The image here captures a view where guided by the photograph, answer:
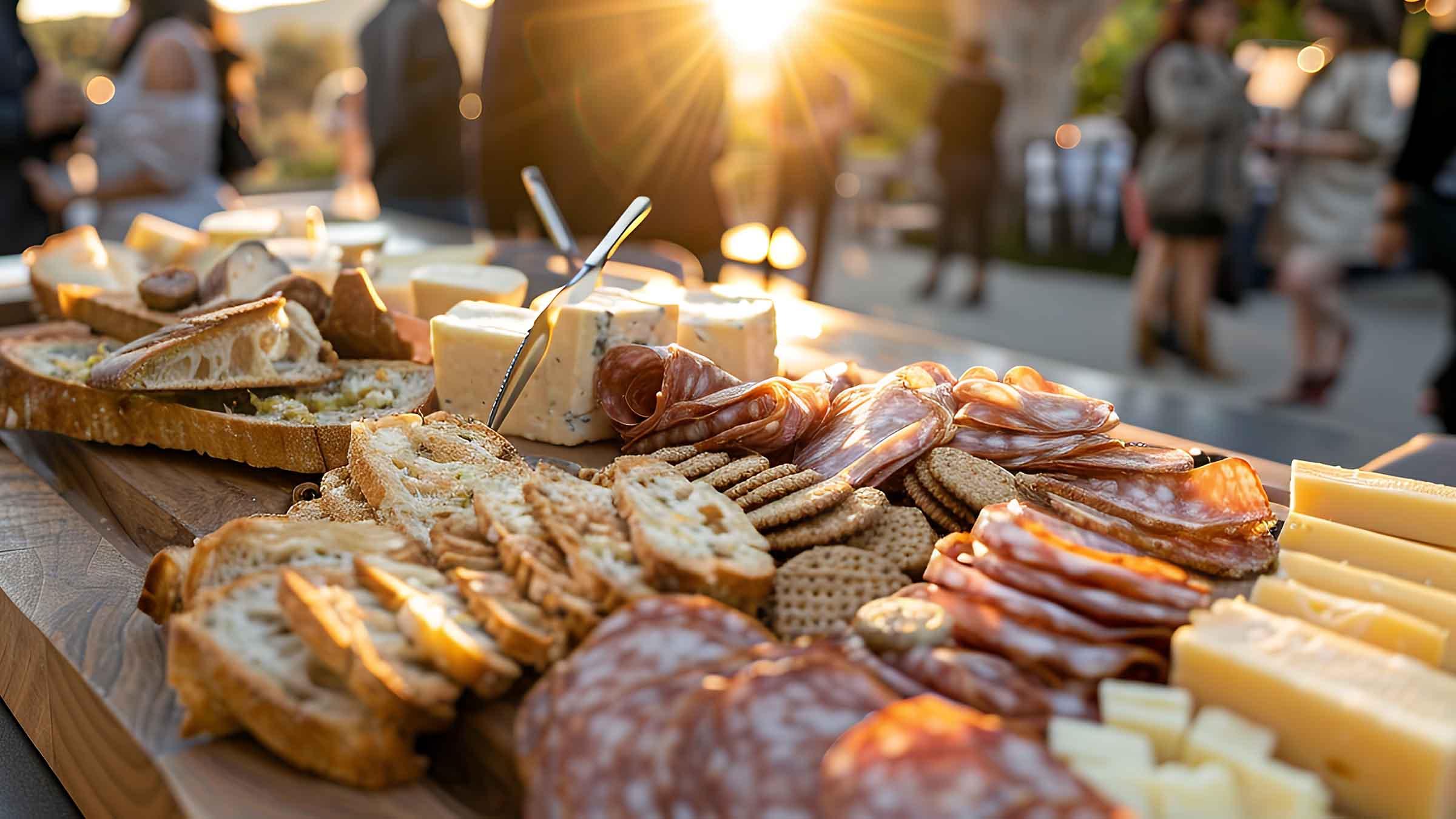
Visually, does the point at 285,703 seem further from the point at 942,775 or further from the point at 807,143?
the point at 807,143

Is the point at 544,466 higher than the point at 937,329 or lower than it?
higher

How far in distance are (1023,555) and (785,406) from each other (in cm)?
58

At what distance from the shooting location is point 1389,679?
899 mm

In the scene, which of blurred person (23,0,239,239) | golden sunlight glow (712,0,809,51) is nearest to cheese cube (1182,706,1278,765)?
blurred person (23,0,239,239)

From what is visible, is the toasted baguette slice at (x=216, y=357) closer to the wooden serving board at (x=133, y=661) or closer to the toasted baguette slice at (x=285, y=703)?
the wooden serving board at (x=133, y=661)

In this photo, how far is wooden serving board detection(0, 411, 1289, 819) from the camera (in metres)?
0.96

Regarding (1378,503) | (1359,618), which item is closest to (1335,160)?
(1378,503)

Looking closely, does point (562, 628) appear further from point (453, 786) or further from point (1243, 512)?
point (1243, 512)

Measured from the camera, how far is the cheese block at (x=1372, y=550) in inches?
46.6

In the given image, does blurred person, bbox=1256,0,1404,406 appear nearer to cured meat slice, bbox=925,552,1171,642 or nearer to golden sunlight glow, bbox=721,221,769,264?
golden sunlight glow, bbox=721,221,769,264

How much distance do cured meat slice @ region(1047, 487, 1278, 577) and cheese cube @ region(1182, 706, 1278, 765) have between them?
1.26 ft

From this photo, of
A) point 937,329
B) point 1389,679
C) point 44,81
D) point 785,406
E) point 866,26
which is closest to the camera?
point 1389,679

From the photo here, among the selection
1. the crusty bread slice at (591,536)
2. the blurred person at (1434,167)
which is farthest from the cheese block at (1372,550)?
the blurred person at (1434,167)

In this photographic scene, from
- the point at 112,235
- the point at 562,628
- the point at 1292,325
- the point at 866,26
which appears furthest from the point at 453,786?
the point at 866,26
